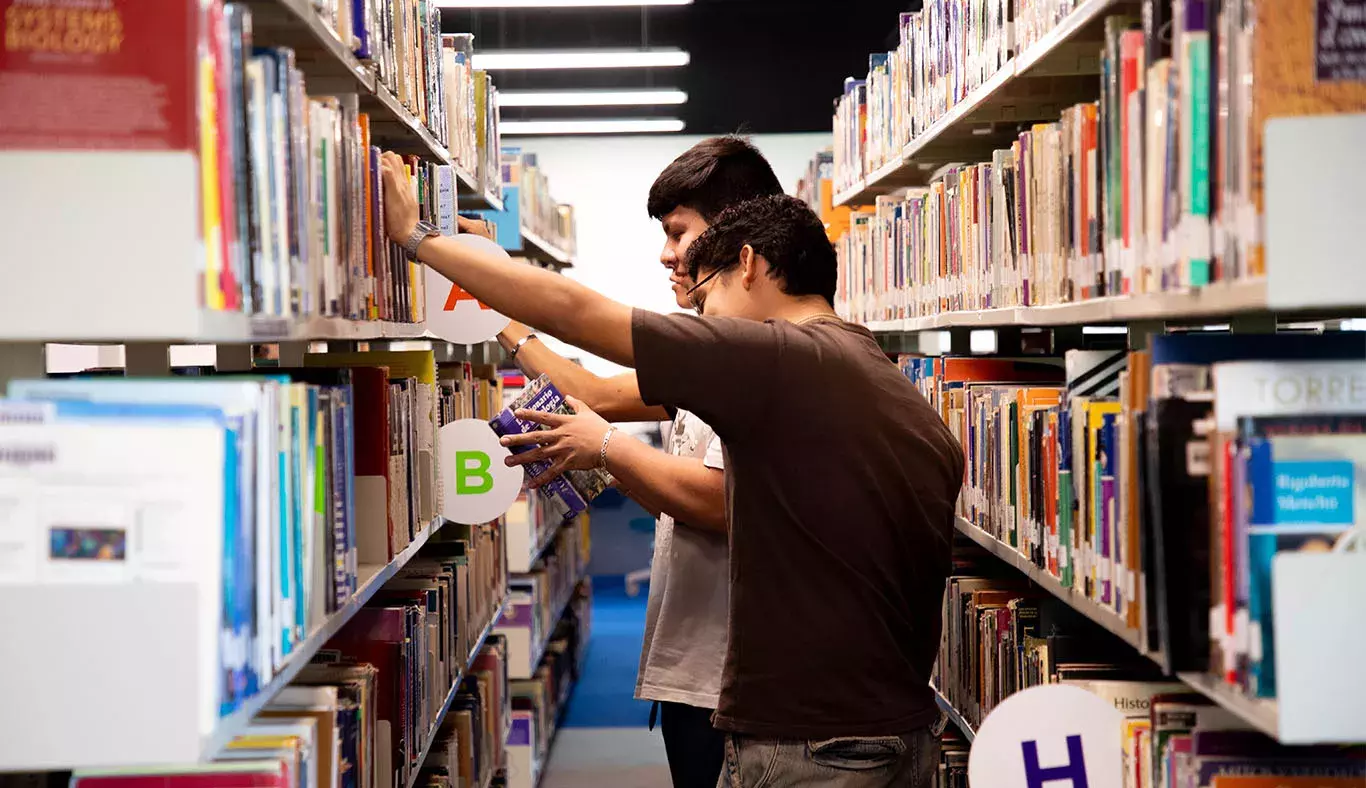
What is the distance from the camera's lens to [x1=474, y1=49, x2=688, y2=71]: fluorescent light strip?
7.65 meters

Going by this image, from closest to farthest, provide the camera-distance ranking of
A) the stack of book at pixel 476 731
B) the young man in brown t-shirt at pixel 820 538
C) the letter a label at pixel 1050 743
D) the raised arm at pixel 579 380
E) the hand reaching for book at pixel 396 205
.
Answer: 1. the letter a label at pixel 1050 743
2. the young man in brown t-shirt at pixel 820 538
3. the hand reaching for book at pixel 396 205
4. the raised arm at pixel 579 380
5. the stack of book at pixel 476 731

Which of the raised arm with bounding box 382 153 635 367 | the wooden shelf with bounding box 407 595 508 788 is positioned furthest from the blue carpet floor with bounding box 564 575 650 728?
the raised arm with bounding box 382 153 635 367

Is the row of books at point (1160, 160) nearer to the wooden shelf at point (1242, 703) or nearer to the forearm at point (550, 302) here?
the wooden shelf at point (1242, 703)

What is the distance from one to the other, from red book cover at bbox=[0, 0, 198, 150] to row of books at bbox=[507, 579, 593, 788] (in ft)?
13.1

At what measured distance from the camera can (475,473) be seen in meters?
2.64

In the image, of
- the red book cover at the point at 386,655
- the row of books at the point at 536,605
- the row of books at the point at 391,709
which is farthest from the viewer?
the row of books at the point at 536,605

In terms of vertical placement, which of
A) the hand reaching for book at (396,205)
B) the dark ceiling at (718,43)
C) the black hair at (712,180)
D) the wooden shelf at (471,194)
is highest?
the dark ceiling at (718,43)

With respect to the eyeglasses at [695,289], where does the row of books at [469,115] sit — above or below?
above

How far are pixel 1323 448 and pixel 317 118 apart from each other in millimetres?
1299

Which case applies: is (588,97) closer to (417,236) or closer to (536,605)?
(536,605)

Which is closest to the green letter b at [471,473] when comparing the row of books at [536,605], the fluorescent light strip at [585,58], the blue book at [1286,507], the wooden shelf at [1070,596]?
the wooden shelf at [1070,596]

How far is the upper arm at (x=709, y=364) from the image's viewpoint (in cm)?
184

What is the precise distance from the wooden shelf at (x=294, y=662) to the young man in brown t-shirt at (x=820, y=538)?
1.73 feet

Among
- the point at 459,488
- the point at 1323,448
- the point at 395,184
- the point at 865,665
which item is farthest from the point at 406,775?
the point at 1323,448
